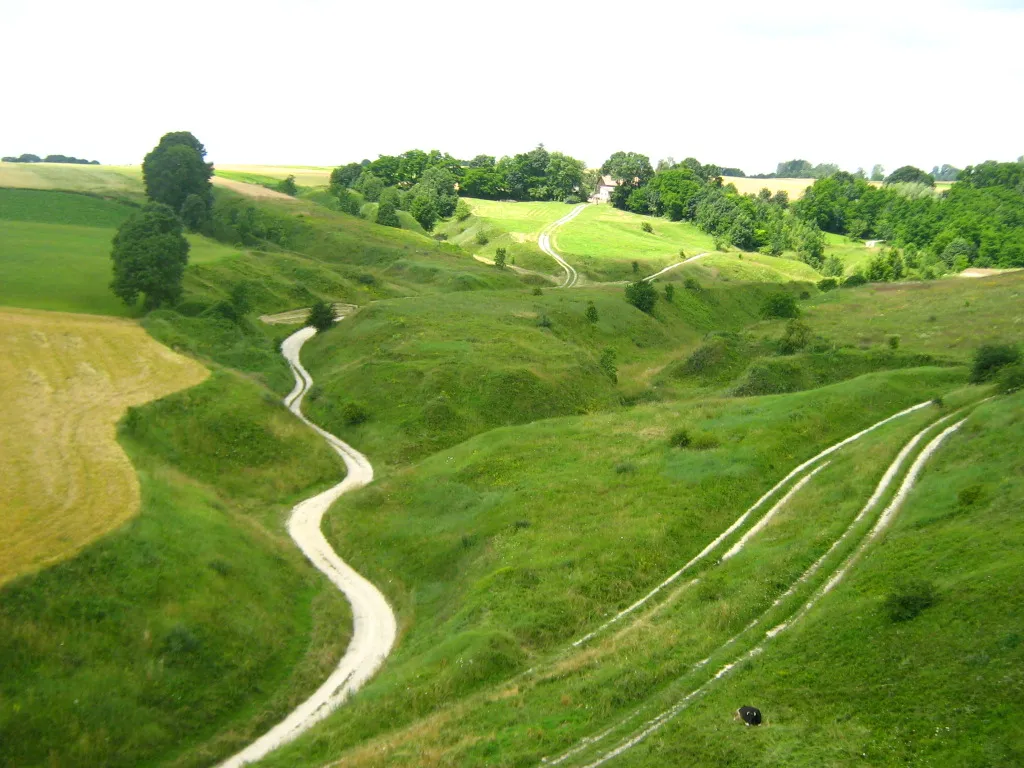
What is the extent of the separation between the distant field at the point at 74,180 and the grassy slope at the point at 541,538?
12616cm

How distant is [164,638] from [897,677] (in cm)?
3022

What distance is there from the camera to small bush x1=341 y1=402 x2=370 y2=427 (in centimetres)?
7662

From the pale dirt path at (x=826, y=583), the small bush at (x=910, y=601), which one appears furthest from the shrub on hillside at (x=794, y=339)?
the small bush at (x=910, y=601)

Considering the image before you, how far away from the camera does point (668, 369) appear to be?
9725 cm

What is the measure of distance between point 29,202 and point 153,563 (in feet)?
413

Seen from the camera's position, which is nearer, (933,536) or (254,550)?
(933,536)

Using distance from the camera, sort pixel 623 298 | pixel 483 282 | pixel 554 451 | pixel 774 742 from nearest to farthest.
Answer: pixel 774 742
pixel 554 451
pixel 623 298
pixel 483 282

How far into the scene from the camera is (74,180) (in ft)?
539

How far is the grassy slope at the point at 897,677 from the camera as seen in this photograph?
21047 mm

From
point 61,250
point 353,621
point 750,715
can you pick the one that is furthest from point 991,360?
point 61,250

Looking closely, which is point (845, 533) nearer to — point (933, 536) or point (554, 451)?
point (933, 536)

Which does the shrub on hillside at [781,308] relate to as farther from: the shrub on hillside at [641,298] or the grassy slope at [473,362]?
the shrub on hillside at [641,298]

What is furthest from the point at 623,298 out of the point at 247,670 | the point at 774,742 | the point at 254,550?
the point at 774,742

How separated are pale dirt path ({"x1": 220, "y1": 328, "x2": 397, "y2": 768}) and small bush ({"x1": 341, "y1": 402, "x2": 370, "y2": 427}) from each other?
2.51m
